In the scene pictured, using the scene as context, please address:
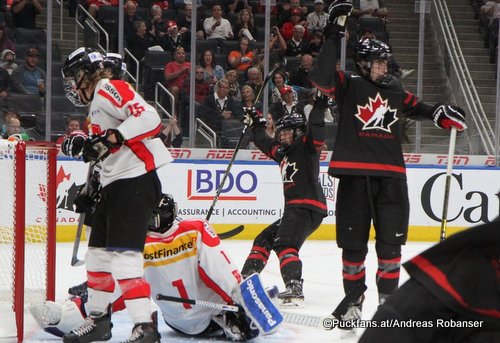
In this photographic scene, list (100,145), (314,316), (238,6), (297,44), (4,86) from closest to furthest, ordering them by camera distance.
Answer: (100,145) → (314,316) → (4,86) → (238,6) → (297,44)

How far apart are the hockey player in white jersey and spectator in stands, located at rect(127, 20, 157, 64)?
4944 mm

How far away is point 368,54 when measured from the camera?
13.7ft

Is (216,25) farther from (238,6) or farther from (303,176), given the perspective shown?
(303,176)

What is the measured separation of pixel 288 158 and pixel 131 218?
172 centimetres

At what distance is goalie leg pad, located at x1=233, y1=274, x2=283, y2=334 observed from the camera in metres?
3.83

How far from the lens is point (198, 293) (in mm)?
3957

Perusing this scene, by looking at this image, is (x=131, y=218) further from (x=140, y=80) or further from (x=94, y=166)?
(x=140, y=80)

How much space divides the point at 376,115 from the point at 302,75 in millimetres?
5105

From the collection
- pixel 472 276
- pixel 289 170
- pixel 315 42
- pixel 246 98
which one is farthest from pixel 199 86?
pixel 472 276

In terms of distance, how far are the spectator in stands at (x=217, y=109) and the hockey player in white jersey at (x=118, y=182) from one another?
194 inches

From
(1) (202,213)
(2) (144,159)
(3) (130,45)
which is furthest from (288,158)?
(3) (130,45)

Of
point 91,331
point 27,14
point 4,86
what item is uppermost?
point 27,14

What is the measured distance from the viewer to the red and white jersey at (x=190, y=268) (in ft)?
12.8

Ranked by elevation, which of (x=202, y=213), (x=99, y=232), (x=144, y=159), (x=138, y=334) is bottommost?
(x=202, y=213)
